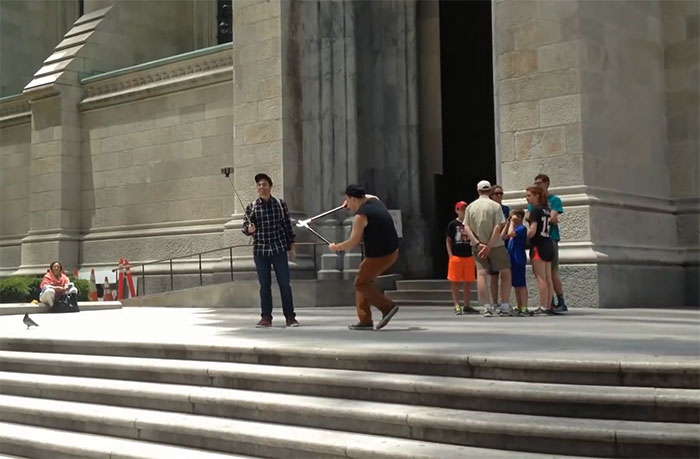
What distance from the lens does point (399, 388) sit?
240 inches

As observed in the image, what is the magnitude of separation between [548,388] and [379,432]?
1.22m

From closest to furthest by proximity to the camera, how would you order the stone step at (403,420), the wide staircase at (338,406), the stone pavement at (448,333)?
the stone step at (403,420) < the wide staircase at (338,406) < the stone pavement at (448,333)

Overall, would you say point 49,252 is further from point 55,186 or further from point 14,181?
point 14,181

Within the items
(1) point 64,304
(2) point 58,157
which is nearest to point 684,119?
(1) point 64,304

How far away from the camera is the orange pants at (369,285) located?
9.00 m

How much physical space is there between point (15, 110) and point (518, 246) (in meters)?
18.4

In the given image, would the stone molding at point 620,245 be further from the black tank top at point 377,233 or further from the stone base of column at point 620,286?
the black tank top at point 377,233

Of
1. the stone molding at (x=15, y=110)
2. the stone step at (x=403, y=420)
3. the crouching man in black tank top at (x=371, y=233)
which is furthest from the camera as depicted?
the stone molding at (x=15, y=110)

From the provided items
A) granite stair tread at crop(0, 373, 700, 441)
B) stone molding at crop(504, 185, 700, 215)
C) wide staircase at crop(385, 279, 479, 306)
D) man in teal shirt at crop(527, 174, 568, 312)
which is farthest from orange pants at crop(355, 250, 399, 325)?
wide staircase at crop(385, 279, 479, 306)

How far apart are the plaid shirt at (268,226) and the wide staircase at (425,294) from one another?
18.1 feet

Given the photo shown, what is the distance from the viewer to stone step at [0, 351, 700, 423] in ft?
17.2

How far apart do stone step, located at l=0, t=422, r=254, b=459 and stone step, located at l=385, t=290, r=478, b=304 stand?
8.68m

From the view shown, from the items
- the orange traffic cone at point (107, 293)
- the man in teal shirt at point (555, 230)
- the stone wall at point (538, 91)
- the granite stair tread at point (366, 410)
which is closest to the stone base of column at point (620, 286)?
the man in teal shirt at point (555, 230)

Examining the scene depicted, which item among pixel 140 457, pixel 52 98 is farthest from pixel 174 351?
pixel 52 98
